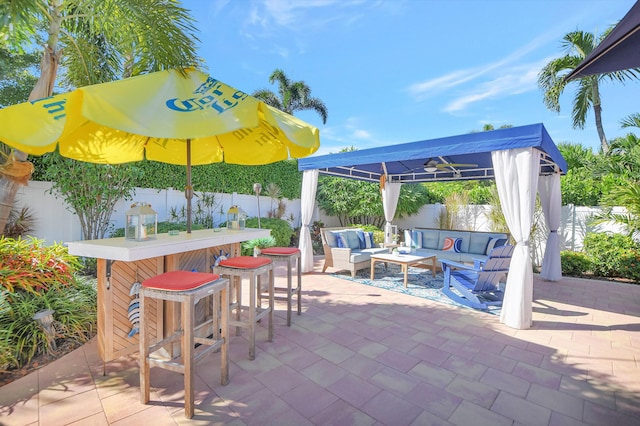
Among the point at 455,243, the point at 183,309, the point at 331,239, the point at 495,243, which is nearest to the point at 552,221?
the point at 495,243

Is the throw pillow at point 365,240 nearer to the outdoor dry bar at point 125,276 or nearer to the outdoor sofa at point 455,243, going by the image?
A: the outdoor sofa at point 455,243

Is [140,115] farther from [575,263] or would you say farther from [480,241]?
[575,263]

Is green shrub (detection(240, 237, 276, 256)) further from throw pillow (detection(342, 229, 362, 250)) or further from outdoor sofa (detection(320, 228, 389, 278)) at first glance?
throw pillow (detection(342, 229, 362, 250))

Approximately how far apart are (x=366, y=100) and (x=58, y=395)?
12267mm

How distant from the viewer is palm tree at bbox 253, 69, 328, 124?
14.6 m

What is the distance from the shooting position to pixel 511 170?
3.69 meters

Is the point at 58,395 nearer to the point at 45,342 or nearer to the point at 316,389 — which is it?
the point at 45,342

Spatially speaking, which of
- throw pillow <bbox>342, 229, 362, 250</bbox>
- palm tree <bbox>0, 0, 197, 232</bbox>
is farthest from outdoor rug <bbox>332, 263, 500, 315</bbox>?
palm tree <bbox>0, 0, 197, 232</bbox>

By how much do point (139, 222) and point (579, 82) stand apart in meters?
13.5

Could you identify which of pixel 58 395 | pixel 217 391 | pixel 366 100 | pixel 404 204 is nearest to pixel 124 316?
pixel 58 395

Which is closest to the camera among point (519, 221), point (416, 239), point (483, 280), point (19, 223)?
point (519, 221)

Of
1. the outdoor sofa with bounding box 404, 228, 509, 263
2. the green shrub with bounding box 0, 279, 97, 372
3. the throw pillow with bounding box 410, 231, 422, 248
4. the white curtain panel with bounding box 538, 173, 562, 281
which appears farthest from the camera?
the throw pillow with bounding box 410, 231, 422, 248

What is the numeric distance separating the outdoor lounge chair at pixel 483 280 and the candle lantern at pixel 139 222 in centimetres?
416

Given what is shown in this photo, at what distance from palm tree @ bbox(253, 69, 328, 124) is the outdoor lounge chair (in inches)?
497
